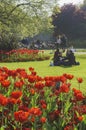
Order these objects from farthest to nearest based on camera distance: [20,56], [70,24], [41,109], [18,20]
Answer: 1. [70,24]
2. [18,20]
3. [20,56]
4. [41,109]

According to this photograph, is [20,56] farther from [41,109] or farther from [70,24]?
[70,24]

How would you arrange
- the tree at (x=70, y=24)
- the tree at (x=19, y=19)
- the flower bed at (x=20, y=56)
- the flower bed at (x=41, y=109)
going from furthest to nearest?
the tree at (x=70, y=24) < the tree at (x=19, y=19) < the flower bed at (x=20, y=56) < the flower bed at (x=41, y=109)

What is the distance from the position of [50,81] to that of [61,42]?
35.9m

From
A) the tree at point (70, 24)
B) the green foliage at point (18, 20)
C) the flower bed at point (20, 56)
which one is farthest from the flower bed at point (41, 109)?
the tree at point (70, 24)

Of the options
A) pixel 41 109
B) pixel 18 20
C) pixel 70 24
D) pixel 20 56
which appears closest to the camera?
pixel 41 109

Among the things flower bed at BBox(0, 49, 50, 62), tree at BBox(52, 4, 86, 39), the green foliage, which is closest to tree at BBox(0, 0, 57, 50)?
the green foliage

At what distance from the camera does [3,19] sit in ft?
115

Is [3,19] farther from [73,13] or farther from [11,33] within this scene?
[73,13]

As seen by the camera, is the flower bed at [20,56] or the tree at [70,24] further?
the tree at [70,24]

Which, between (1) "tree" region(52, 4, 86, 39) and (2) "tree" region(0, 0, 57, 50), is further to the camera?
(1) "tree" region(52, 4, 86, 39)

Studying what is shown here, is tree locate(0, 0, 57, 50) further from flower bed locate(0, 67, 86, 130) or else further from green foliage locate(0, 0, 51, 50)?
flower bed locate(0, 67, 86, 130)

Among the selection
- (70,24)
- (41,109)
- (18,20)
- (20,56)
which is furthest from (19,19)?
(70,24)

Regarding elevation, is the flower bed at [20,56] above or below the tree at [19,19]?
below

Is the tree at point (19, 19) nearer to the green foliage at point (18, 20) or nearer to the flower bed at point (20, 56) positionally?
the green foliage at point (18, 20)
